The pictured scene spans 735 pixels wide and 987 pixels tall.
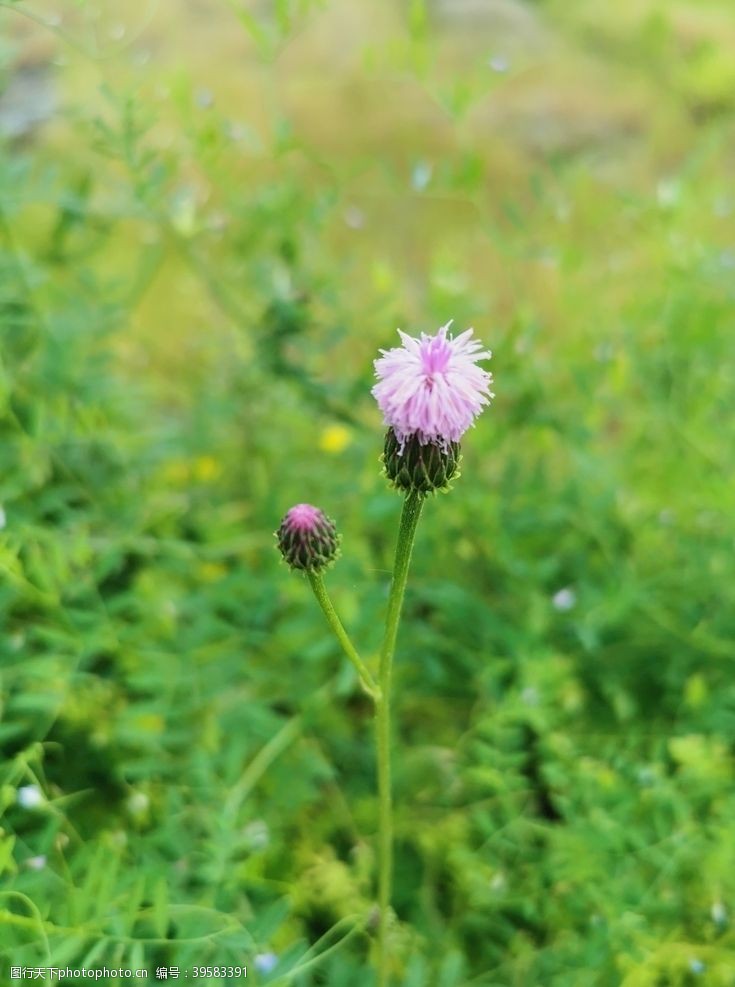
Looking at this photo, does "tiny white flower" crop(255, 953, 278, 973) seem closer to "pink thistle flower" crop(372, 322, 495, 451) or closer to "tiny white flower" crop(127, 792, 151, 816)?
"tiny white flower" crop(127, 792, 151, 816)

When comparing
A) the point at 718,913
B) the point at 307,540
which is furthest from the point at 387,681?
the point at 718,913

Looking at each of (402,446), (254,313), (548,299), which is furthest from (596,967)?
(548,299)

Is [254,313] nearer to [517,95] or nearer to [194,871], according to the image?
[194,871]

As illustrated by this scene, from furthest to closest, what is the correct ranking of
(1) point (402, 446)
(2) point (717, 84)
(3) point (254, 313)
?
(2) point (717, 84) → (3) point (254, 313) → (1) point (402, 446)

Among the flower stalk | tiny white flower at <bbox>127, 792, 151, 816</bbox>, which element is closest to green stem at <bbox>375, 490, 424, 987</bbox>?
the flower stalk

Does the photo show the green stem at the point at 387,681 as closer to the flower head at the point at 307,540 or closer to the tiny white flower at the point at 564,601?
the flower head at the point at 307,540
